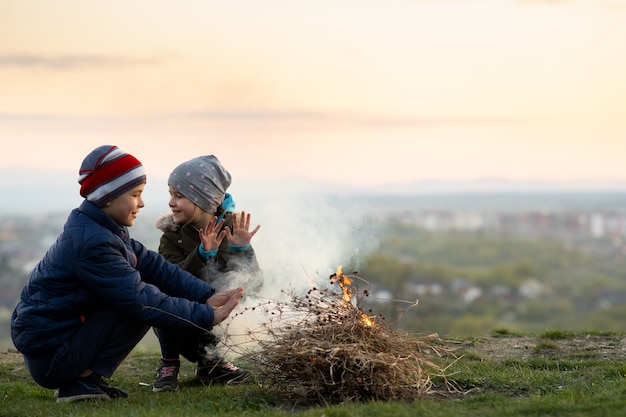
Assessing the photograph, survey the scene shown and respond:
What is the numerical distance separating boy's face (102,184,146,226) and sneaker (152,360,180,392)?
55.5 inches

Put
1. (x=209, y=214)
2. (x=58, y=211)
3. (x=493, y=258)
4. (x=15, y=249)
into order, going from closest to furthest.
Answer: (x=209, y=214) < (x=15, y=249) < (x=58, y=211) < (x=493, y=258)

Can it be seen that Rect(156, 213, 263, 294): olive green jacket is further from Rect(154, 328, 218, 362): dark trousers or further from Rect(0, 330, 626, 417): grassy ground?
Rect(0, 330, 626, 417): grassy ground

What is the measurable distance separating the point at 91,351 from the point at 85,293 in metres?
0.46

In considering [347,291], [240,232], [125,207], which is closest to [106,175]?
[125,207]

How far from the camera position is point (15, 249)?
78438 mm

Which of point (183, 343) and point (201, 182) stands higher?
point (201, 182)

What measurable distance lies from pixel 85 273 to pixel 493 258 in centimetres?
12876

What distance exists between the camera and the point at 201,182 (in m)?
7.77

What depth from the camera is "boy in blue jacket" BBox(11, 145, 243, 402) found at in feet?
21.4

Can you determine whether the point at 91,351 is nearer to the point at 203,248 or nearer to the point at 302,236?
the point at 203,248

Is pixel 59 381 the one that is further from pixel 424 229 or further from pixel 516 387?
pixel 424 229

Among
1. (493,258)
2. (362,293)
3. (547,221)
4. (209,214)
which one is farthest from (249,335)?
(547,221)

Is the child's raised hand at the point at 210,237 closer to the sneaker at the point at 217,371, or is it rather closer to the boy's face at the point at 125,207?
the boy's face at the point at 125,207

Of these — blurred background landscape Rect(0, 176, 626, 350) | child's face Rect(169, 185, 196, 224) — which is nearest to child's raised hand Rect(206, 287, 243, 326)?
child's face Rect(169, 185, 196, 224)
